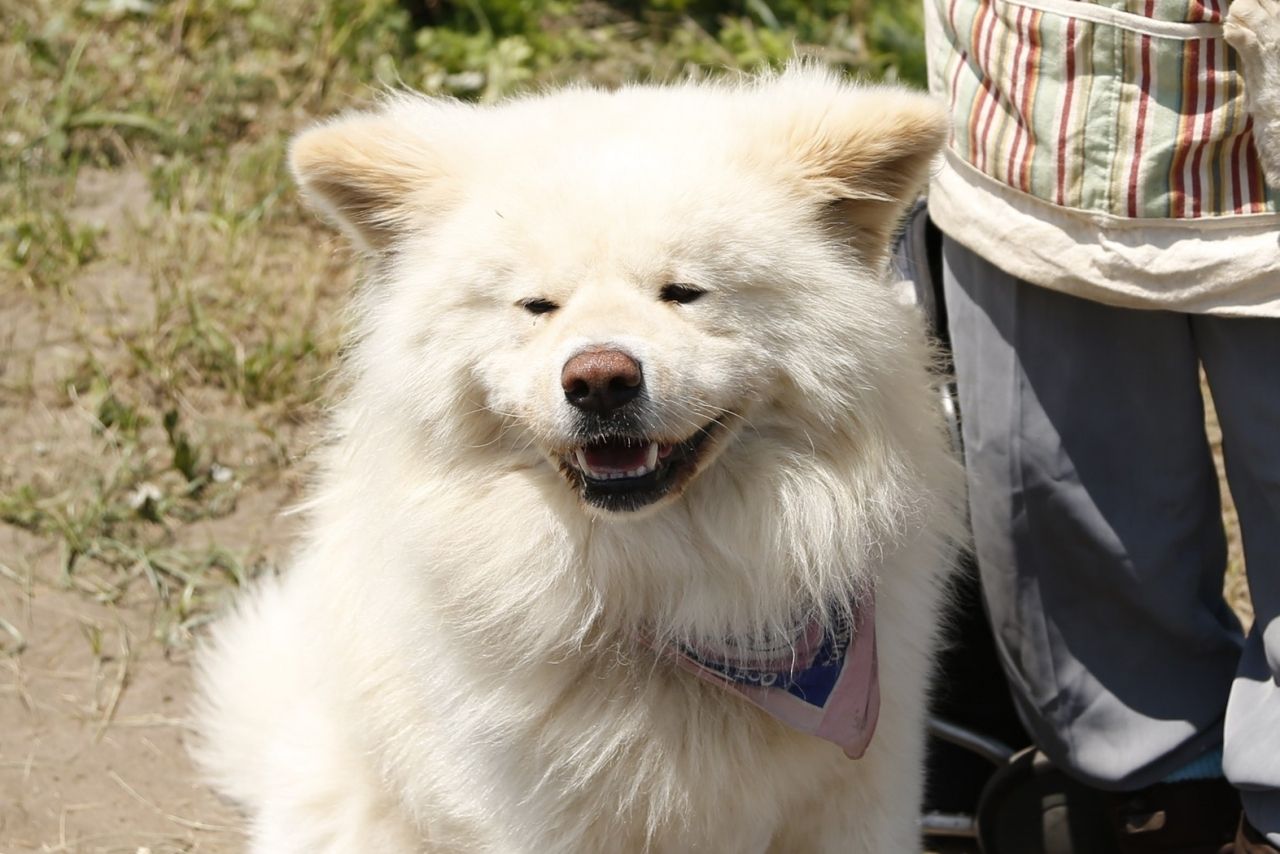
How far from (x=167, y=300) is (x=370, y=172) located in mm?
2359

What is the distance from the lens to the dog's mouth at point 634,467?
2.29m

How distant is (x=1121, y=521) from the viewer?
2.79 metres

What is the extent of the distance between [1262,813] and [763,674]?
3.47 ft

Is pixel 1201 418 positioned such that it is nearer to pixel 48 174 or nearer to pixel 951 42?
pixel 951 42

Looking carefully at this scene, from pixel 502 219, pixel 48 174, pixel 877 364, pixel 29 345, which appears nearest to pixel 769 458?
pixel 877 364

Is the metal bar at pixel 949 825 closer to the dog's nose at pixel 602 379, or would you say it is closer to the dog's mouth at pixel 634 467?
the dog's mouth at pixel 634 467

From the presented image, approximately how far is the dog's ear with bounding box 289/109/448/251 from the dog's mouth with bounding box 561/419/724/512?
540mm

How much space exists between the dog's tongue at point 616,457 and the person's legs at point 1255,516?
1076 millimetres

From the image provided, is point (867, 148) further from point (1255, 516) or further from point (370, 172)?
point (1255, 516)

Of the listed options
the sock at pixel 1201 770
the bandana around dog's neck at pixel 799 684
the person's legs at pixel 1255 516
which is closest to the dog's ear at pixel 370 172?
the bandana around dog's neck at pixel 799 684

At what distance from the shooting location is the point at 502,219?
91.0 inches

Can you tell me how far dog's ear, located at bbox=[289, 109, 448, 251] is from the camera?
2379mm

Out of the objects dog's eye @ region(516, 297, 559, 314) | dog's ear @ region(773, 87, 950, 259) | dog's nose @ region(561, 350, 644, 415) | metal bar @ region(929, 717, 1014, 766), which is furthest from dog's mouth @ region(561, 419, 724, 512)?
metal bar @ region(929, 717, 1014, 766)

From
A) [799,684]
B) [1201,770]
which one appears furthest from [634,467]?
[1201,770]
